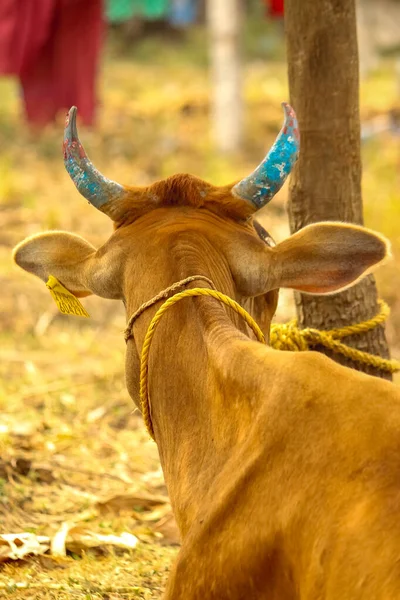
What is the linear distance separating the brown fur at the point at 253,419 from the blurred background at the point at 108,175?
97 cm

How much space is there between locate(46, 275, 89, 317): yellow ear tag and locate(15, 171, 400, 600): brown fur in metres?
0.21

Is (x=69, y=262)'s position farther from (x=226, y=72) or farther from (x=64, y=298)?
(x=226, y=72)

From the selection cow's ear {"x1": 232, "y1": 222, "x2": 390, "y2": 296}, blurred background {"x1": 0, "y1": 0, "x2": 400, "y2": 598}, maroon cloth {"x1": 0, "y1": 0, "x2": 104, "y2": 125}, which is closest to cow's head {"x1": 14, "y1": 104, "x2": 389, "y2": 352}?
cow's ear {"x1": 232, "y1": 222, "x2": 390, "y2": 296}

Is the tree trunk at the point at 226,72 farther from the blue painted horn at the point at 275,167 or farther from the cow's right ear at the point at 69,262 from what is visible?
the blue painted horn at the point at 275,167

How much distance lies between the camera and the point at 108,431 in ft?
18.4

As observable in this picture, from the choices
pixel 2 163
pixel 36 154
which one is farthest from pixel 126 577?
pixel 36 154

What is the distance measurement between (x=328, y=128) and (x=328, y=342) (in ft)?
2.58

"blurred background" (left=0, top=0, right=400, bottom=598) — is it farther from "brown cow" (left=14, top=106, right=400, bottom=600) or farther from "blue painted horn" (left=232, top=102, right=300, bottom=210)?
"blue painted horn" (left=232, top=102, right=300, bottom=210)

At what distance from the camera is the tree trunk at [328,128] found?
3939 millimetres

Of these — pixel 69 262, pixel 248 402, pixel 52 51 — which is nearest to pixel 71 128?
pixel 69 262

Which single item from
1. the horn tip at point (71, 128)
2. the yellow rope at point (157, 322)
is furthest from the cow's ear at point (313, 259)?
the horn tip at point (71, 128)

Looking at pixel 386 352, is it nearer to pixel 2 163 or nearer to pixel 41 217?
pixel 41 217

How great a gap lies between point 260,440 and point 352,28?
202cm

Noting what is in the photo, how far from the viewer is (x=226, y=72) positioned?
1179 cm
